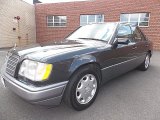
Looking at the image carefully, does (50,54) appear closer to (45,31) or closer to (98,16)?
(98,16)

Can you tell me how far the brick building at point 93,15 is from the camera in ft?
42.9

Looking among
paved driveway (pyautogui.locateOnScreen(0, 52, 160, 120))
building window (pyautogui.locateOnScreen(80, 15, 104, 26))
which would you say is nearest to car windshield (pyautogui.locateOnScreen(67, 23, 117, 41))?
paved driveway (pyautogui.locateOnScreen(0, 52, 160, 120))

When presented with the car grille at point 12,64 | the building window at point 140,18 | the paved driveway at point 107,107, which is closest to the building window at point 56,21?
the building window at point 140,18

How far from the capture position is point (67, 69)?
2.46 metres

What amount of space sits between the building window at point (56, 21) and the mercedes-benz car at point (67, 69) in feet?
43.9

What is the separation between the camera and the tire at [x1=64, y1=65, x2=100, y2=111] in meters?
2.56

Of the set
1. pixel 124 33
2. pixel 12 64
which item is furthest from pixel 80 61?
pixel 124 33

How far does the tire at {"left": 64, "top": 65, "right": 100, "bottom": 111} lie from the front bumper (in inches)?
6.4

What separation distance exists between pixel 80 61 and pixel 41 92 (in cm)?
80

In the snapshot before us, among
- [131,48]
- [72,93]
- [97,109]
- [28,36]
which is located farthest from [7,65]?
[28,36]

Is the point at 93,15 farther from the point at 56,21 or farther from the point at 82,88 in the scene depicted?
the point at 82,88

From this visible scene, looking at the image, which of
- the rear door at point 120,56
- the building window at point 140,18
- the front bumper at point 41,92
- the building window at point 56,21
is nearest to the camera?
the front bumper at point 41,92

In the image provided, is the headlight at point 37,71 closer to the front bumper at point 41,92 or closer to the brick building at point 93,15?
the front bumper at point 41,92

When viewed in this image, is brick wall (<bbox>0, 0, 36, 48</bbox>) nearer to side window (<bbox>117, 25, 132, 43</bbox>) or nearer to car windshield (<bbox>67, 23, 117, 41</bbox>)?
car windshield (<bbox>67, 23, 117, 41</bbox>)
